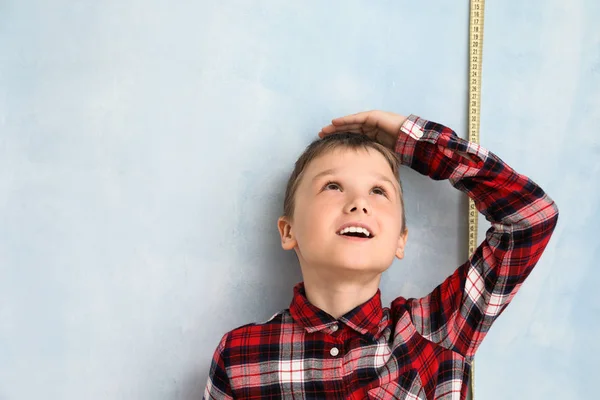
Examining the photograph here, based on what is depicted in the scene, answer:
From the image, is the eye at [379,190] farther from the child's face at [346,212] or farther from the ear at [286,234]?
the ear at [286,234]

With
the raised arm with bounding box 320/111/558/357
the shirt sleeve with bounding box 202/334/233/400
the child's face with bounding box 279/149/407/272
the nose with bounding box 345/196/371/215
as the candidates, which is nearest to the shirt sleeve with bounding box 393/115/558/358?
the raised arm with bounding box 320/111/558/357

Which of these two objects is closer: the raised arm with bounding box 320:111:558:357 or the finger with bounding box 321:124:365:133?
the raised arm with bounding box 320:111:558:357

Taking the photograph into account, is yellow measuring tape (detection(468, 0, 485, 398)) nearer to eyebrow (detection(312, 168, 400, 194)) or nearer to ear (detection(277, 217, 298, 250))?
eyebrow (detection(312, 168, 400, 194))

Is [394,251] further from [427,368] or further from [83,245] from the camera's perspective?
[83,245]

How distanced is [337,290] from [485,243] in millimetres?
319

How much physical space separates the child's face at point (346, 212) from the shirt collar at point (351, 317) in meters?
0.08

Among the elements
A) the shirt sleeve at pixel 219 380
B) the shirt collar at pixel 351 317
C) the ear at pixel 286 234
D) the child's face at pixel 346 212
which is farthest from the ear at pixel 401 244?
the shirt sleeve at pixel 219 380

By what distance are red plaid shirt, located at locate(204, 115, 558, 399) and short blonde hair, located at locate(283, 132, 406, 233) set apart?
2.8 inches

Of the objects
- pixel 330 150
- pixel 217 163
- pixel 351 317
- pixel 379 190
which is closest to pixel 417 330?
pixel 351 317

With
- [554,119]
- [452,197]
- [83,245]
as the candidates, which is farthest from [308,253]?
[554,119]

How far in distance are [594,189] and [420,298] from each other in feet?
1.61

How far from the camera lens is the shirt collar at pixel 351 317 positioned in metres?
1.23

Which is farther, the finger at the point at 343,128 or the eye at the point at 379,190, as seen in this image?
the finger at the point at 343,128

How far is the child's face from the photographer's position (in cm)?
120
